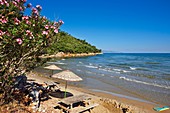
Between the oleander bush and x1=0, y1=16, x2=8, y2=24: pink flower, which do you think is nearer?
x1=0, y1=16, x2=8, y2=24: pink flower

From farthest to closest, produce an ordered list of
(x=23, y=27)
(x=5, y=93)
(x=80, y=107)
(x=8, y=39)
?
(x=80, y=107)
(x=5, y=93)
(x=23, y=27)
(x=8, y=39)

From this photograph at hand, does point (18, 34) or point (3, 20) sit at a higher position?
point (3, 20)

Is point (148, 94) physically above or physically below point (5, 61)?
below

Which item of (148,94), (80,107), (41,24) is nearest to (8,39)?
(41,24)

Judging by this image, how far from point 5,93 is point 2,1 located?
3643 mm

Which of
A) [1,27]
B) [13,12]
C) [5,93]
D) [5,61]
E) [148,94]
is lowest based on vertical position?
[148,94]

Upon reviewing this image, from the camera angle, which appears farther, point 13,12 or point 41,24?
point 41,24

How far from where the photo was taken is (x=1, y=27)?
4.71m

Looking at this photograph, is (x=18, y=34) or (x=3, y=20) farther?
(x=18, y=34)

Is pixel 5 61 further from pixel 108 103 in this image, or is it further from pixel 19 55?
pixel 108 103

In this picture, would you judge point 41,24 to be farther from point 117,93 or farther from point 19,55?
point 117,93

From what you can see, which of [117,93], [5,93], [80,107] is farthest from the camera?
[117,93]

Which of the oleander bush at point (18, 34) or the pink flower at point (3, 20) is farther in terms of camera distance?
the oleander bush at point (18, 34)

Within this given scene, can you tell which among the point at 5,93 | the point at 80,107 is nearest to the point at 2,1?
the point at 5,93
